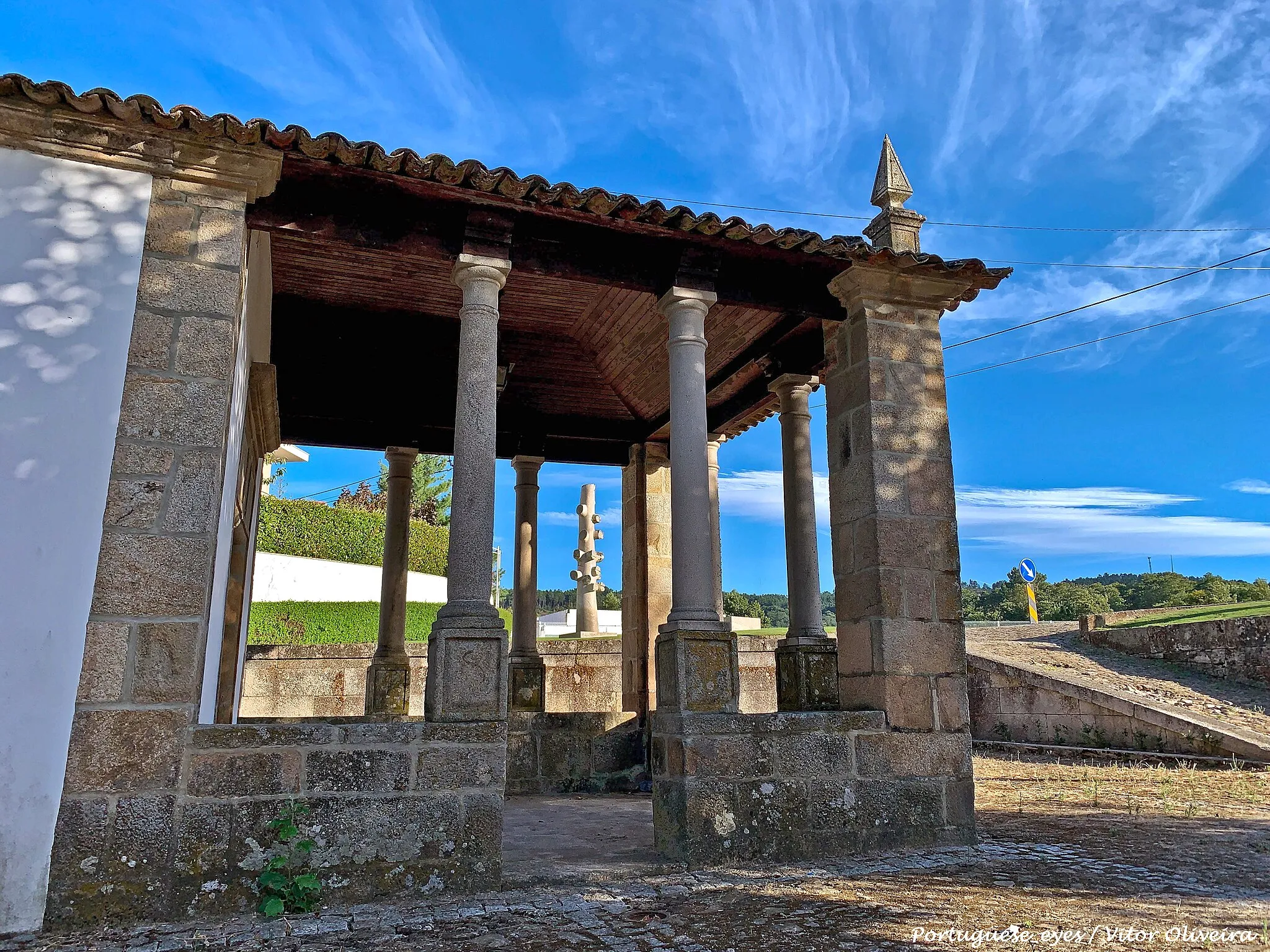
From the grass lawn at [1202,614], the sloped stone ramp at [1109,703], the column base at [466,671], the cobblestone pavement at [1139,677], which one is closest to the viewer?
the column base at [466,671]

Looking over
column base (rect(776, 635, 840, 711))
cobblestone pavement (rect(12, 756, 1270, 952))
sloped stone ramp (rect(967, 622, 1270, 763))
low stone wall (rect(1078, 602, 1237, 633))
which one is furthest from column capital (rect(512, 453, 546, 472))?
low stone wall (rect(1078, 602, 1237, 633))

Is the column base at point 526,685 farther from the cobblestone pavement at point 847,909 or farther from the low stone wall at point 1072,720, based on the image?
the low stone wall at point 1072,720

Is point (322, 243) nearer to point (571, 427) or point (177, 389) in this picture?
point (177, 389)

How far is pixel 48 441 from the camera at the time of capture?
401cm

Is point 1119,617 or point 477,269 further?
point 1119,617

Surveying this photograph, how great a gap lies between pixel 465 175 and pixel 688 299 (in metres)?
1.65

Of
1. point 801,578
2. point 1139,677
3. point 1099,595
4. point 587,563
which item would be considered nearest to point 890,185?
point 801,578

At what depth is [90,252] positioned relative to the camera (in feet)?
14.1

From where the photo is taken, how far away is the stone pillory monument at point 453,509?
3.89m

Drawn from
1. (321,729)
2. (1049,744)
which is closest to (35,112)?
(321,729)

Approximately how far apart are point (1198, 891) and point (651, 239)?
4652mm

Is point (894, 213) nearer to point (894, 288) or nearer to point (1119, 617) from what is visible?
point (894, 288)

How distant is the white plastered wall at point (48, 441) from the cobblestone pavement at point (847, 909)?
619mm

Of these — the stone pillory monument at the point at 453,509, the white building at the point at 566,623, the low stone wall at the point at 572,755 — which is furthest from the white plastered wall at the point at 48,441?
the white building at the point at 566,623
